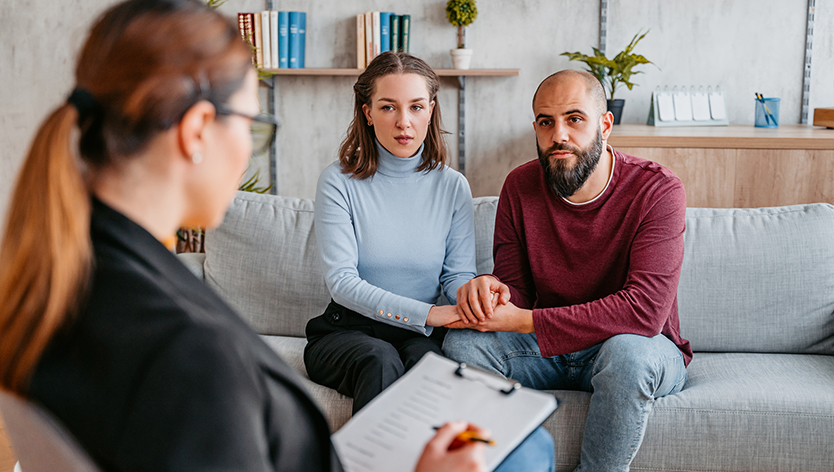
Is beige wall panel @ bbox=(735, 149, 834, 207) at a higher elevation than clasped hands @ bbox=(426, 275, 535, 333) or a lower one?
higher

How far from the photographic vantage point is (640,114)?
11.8 ft

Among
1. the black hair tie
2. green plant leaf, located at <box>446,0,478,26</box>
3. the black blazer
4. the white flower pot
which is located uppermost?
green plant leaf, located at <box>446,0,478,26</box>

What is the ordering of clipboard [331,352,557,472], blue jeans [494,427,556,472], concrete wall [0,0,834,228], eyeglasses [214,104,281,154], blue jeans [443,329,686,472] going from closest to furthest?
eyeglasses [214,104,281,154], clipboard [331,352,557,472], blue jeans [494,427,556,472], blue jeans [443,329,686,472], concrete wall [0,0,834,228]

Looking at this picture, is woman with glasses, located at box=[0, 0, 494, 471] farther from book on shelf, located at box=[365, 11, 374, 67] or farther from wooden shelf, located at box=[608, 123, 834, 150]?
book on shelf, located at box=[365, 11, 374, 67]

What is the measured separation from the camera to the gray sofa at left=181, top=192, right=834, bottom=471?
157 centimetres

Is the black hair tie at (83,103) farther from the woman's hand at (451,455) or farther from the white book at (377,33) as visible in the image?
the white book at (377,33)

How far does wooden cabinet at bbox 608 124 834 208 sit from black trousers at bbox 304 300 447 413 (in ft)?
4.87

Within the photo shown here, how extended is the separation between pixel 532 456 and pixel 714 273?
123 cm

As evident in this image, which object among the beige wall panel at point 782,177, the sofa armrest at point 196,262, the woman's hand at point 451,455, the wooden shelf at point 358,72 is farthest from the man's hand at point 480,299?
the wooden shelf at point 358,72

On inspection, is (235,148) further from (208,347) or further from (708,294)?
(708,294)

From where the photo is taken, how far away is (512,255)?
1.87 metres

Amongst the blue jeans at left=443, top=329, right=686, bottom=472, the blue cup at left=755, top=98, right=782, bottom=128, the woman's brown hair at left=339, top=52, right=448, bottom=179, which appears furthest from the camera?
the blue cup at left=755, top=98, right=782, bottom=128

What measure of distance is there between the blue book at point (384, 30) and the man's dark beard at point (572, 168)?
203 centimetres

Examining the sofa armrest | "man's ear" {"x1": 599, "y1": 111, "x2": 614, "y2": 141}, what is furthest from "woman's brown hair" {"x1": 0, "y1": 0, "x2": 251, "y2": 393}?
the sofa armrest
